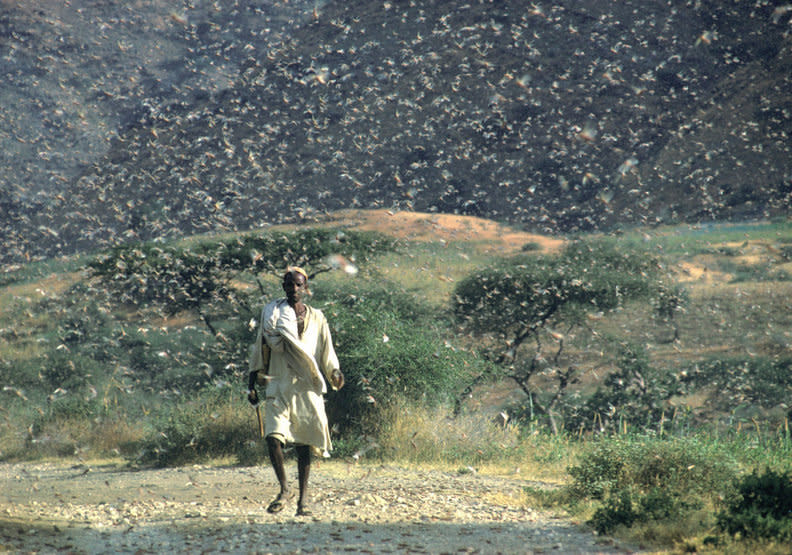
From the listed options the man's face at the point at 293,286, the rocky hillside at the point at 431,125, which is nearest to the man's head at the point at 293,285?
the man's face at the point at 293,286

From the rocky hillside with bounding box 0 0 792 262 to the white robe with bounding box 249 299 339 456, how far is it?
112 feet

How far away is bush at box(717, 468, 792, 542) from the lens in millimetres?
4375

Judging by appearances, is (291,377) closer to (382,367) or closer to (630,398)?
(382,367)

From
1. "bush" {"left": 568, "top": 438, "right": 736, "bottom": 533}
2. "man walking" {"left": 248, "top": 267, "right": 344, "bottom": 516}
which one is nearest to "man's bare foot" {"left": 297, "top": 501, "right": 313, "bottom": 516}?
"man walking" {"left": 248, "top": 267, "right": 344, "bottom": 516}

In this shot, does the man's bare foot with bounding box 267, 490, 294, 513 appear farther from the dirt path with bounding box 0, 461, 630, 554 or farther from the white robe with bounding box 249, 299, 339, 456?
the white robe with bounding box 249, 299, 339, 456

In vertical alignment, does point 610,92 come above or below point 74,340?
above

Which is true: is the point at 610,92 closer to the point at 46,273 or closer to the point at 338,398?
the point at 46,273

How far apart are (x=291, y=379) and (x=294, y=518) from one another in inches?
37.5

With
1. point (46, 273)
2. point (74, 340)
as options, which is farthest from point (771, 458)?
point (46, 273)

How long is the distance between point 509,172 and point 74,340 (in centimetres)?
2726

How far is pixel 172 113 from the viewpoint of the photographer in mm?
62625

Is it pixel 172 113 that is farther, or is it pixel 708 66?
pixel 172 113

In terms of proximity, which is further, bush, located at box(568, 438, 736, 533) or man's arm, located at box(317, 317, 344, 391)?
bush, located at box(568, 438, 736, 533)

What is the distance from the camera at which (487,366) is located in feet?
38.1
